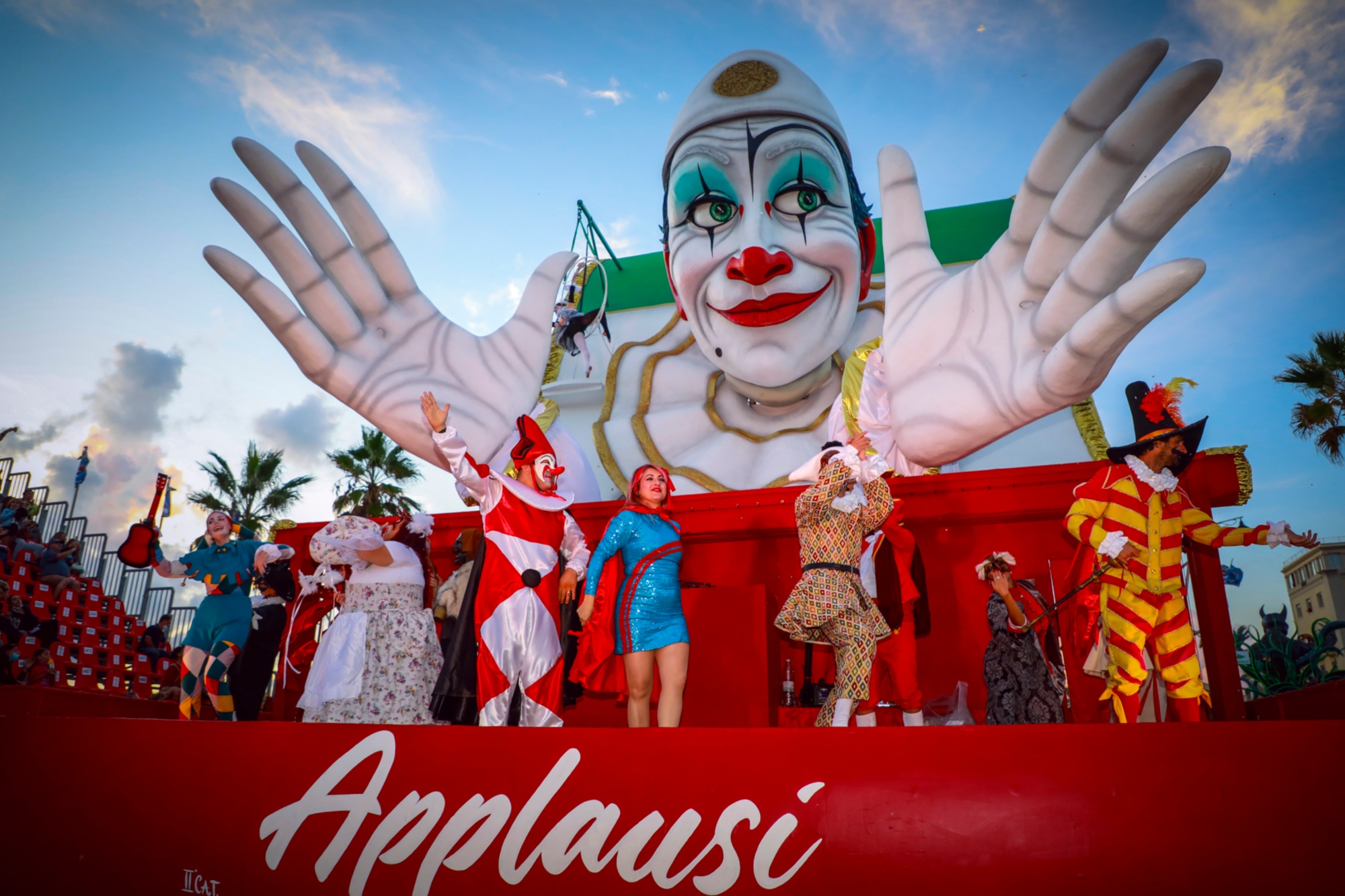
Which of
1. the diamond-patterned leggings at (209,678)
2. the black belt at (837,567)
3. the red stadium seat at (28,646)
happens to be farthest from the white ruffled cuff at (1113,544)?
the red stadium seat at (28,646)

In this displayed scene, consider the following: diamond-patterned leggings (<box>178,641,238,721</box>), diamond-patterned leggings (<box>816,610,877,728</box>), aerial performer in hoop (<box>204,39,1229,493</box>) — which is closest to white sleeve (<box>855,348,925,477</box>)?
aerial performer in hoop (<box>204,39,1229,493</box>)

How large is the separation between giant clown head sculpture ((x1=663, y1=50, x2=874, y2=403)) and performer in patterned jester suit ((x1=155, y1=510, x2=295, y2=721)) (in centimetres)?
354

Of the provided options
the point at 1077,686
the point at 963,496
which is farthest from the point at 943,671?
the point at 963,496

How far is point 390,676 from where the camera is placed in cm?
432

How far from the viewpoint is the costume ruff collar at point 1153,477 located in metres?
3.79

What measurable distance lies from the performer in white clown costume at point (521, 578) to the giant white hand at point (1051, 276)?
2.15 metres

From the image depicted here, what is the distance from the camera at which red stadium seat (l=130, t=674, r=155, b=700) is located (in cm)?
1064

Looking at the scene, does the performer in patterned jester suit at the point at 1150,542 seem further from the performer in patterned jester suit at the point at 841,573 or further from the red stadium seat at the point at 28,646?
the red stadium seat at the point at 28,646

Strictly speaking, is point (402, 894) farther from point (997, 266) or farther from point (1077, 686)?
point (997, 266)

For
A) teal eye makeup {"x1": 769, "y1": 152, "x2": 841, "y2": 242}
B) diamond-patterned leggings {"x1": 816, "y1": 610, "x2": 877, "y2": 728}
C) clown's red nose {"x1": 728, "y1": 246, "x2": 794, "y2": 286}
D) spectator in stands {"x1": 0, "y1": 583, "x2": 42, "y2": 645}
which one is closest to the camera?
diamond-patterned leggings {"x1": 816, "y1": 610, "x2": 877, "y2": 728}

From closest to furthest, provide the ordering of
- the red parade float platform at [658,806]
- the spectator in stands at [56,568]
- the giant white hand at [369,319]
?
the red parade float platform at [658,806]
the giant white hand at [369,319]
the spectator in stands at [56,568]

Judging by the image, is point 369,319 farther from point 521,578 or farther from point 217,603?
point 521,578

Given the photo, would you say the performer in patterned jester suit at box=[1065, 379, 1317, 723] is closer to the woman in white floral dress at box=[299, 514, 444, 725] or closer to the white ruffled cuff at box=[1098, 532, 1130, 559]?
the white ruffled cuff at box=[1098, 532, 1130, 559]

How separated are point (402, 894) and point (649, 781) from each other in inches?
37.5
